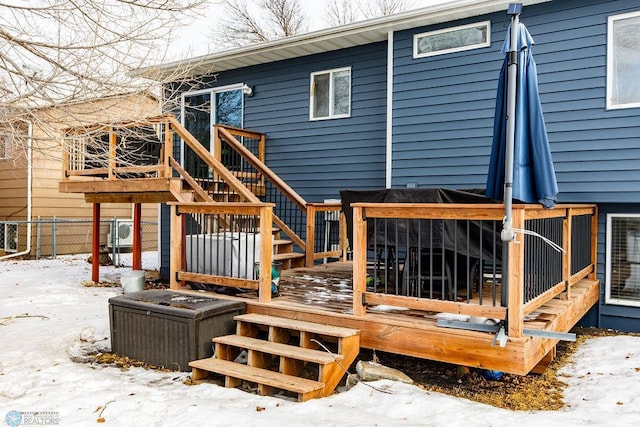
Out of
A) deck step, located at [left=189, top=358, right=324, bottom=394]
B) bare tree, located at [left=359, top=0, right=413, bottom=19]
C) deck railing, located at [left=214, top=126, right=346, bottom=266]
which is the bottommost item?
deck step, located at [left=189, top=358, right=324, bottom=394]

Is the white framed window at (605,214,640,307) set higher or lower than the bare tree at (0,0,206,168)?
lower

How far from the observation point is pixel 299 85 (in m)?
8.88

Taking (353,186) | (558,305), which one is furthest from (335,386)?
(353,186)

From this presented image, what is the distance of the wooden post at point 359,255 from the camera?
4.27m

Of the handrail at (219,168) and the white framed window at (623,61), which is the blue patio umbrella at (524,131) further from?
the handrail at (219,168)

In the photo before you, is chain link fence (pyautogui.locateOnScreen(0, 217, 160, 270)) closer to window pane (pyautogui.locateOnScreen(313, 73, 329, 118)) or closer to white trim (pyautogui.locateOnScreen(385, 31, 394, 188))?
window pane (pyautogui.locateOnScreen(313, 73, 329, 118))

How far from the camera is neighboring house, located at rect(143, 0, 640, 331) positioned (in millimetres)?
6172

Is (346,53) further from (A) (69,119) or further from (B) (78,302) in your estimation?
(B) (78,302)

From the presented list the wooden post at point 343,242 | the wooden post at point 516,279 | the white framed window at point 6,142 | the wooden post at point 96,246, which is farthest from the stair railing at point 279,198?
the wooden post at point 516,279

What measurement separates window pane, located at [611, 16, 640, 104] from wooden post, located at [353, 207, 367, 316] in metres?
3.90

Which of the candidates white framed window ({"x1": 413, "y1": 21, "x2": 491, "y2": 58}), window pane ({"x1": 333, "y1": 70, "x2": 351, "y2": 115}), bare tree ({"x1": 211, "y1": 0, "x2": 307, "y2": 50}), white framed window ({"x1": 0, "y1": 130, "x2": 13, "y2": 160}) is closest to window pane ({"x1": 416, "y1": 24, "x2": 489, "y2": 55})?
white framed window ({"x1": 413, "y1": 21, "x2": 491, "y2": 58})

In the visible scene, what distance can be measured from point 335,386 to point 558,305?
222 cm

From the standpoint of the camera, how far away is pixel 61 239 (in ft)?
46.4

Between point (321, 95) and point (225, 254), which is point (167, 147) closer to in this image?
point (225, 254)
